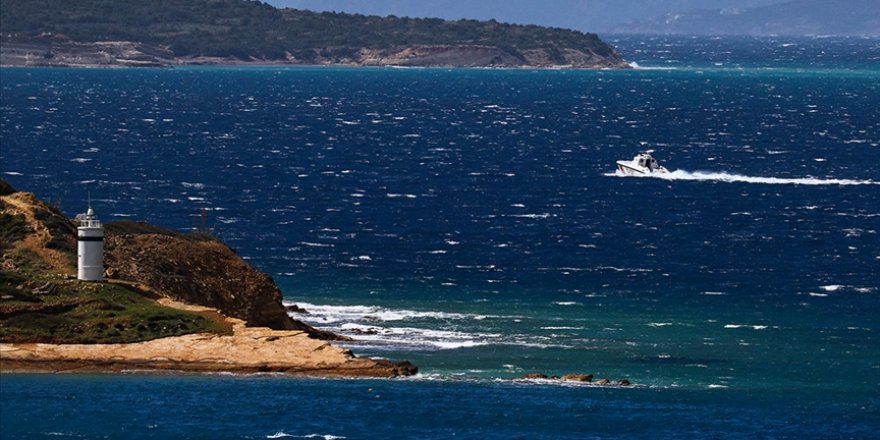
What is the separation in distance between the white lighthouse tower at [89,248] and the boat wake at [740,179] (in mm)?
92193

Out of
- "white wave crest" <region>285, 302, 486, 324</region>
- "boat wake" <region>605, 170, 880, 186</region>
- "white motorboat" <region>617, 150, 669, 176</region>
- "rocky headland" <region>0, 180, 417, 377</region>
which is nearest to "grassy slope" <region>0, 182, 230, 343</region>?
"rocky headland" <region>0, 180, 417, 377</region>

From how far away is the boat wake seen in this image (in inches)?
6014

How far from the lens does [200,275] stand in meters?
74.8

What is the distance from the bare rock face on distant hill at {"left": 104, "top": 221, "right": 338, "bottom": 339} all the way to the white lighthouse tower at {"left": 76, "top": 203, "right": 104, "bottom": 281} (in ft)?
10.5

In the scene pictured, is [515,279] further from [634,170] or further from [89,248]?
[634,170]

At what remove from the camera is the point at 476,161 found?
566 ft

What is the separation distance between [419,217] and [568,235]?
1224cm

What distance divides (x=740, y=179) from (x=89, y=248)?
94.7m

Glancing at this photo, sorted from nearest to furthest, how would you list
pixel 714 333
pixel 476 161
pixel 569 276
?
pixel 714 333 → pixel 569 276 → pixel 476 161

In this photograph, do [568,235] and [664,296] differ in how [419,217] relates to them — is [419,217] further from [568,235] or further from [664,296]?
[664,296]

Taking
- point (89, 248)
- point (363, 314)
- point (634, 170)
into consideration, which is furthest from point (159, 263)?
point (634, 170)

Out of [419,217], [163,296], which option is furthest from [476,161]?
[163,296]

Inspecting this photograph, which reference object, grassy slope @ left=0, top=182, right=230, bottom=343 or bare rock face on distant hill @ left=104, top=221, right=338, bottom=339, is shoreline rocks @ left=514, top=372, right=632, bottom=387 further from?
grassy slope @ left=0, top=182, right=230, bottom=343

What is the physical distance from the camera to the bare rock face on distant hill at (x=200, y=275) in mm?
72625
